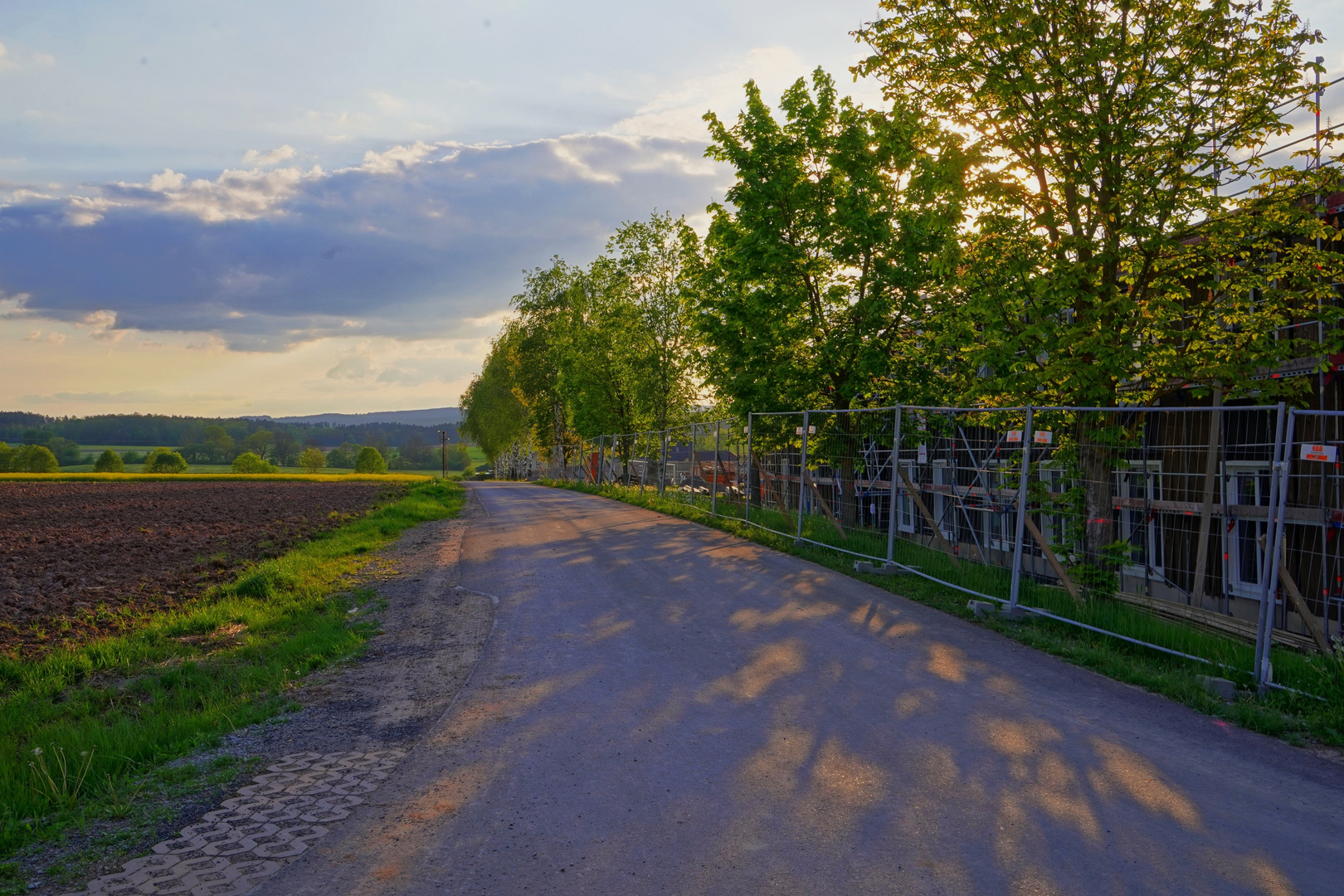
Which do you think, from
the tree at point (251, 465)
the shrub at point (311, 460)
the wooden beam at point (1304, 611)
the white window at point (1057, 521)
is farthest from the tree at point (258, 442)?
the wooden beam at point (1304, 611)

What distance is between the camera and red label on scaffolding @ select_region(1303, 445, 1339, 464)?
5.97m

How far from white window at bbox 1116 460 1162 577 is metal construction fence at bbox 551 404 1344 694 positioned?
5 cm

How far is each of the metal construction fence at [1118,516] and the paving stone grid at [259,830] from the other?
642 centimetres

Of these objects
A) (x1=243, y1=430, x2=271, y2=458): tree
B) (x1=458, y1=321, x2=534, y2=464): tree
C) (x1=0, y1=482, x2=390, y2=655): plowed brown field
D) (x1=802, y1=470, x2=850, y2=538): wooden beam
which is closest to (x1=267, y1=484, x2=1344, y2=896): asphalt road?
Answer: (x1=802, y1=470, x2=850, y2=538): wooden beam

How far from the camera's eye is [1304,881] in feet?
12.1

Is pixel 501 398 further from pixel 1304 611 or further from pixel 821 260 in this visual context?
pixel 1304 611

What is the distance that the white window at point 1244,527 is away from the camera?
344 inches

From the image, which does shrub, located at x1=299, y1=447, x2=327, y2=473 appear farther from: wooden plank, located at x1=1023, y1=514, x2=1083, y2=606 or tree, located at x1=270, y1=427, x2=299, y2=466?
wooden plank, located at x1=1023, y1=514, x2=1083, y2=606

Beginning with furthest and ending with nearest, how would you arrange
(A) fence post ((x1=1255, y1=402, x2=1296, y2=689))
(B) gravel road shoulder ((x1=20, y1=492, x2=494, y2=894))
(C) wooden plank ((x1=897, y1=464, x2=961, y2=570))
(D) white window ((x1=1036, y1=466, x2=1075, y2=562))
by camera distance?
(C) wooden plank ((x1=897, y1=464, x2=961, y2=570))
(D) white window ((x1=1036, y1=466, x2=1075, y2=562))
(A) fence post ((x1=1255, y1=402, x2=1296, y2=689))
(B) gravel road shoulder ((x1=20, y1=492, x2=494, y2=894))

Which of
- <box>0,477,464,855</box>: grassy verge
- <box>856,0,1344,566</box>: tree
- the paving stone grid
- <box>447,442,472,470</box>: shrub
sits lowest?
<box>447,442,472,470</box>: shrub

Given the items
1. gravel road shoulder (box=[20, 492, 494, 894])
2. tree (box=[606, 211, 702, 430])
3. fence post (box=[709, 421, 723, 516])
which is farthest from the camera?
tree (box=[606, 211, 702, 430])

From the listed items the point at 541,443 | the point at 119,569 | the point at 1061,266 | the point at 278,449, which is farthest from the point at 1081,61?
the point at 278,449

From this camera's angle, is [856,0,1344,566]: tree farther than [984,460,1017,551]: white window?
No

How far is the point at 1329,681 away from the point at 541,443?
6062cm
